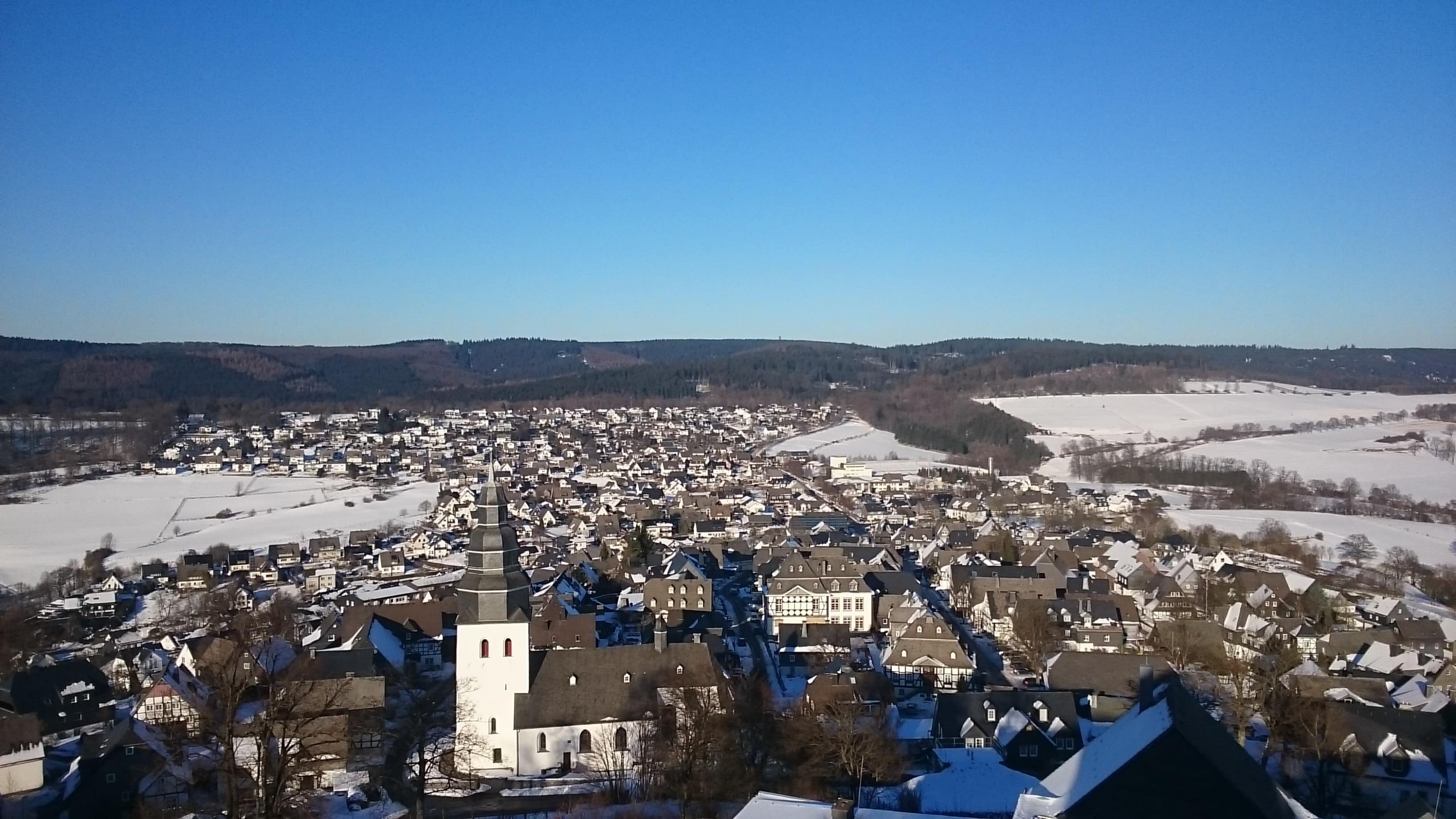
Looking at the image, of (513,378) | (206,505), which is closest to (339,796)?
(206,505)

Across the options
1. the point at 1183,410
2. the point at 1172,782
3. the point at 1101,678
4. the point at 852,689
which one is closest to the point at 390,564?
the point at 852,689

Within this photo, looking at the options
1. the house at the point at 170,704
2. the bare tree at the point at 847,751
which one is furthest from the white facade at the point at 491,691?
the house at the point at 170,704

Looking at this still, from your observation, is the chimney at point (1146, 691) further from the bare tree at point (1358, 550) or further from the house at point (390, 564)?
the house at point (390, 564)

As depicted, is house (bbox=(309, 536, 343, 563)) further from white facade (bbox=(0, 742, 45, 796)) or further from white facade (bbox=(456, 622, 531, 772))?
white facade (bbox=(456, 622, 531, 772))

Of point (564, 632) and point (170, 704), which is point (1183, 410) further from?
point (170, 704)

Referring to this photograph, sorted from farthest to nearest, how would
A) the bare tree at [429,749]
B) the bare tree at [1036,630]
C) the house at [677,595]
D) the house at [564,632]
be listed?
the house at [677,595] → the house at [564,632] → the bare tree at [1036,630] → the bare tree at [429,749]
